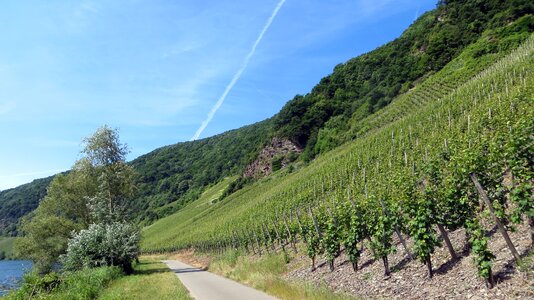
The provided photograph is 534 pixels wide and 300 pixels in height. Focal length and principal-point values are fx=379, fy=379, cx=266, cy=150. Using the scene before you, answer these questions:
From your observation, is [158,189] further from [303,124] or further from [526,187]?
[526,187]

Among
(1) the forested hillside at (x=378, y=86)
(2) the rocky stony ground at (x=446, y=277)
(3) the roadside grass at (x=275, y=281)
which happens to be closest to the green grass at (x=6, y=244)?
(1) the forested hillside at (x=378, y=86)

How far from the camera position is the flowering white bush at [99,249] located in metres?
23.5

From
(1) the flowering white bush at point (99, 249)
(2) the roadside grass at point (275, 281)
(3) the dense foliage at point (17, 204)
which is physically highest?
(3) the dense foliage at point (17, 204)

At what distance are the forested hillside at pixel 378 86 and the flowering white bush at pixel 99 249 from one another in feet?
150

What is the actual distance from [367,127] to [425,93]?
1080 centimetres

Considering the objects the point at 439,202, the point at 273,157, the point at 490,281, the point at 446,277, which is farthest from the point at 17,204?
the point at 490,281

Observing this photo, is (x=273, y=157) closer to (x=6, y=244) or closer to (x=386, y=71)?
(x=386, y=71)

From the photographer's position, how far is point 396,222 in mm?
11188

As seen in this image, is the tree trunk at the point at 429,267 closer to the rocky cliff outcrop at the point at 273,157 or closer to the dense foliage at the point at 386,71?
the dense foliage at the point at 386,71

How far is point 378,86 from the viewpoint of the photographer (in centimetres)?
10831

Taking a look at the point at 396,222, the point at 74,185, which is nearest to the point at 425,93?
the point at 74,185

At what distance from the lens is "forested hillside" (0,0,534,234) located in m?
71.2

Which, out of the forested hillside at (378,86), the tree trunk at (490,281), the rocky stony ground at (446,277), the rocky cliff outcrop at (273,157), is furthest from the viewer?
the rocky cliff outcrop at (273,157)

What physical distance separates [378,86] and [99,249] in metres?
97.8
